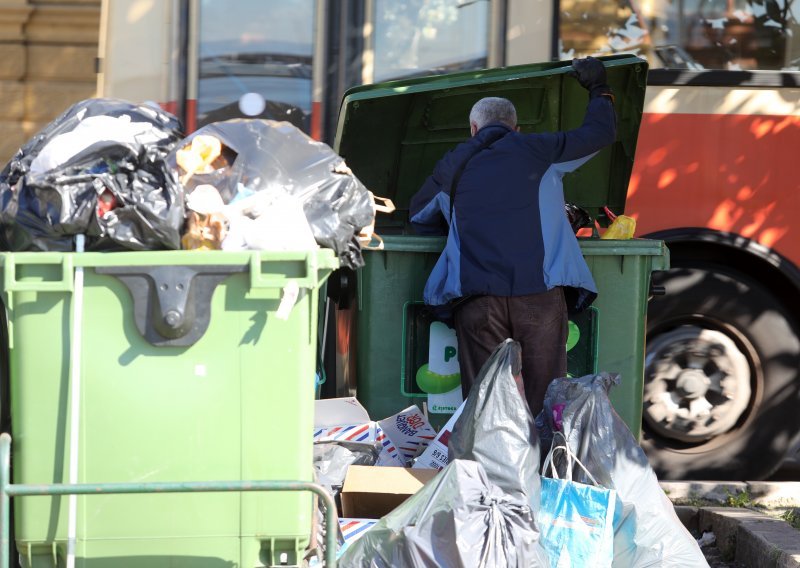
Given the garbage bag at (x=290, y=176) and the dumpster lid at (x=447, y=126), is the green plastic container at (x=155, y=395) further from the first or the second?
A: the dumpster lid at (x=447, y=126)

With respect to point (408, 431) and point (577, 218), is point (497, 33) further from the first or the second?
point (408, 431)

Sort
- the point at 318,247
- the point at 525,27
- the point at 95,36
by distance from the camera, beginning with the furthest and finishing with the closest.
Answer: the point at 95,36, the point at 525,27, the point at 318,247

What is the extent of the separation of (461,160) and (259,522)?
73.0 inches

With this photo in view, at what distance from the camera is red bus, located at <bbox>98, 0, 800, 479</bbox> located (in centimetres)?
542

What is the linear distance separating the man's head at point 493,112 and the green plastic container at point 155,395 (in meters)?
1.69

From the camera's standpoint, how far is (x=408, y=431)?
436 cm

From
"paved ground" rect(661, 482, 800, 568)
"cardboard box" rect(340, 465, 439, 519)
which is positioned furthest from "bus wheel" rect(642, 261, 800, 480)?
"cardboard box" rect(340, 465, 439, 519)

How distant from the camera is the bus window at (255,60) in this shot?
547cm

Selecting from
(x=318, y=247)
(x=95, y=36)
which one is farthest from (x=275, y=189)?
(x=95, y=36)

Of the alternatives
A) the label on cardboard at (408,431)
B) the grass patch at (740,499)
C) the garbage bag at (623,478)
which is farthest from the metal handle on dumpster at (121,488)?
the grass patch at (740,499)

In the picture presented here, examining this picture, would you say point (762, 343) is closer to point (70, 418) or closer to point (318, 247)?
point (318, 247)

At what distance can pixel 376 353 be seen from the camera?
4.61m

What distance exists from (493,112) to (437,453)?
4.52 ft

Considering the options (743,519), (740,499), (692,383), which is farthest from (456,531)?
(692,383)
